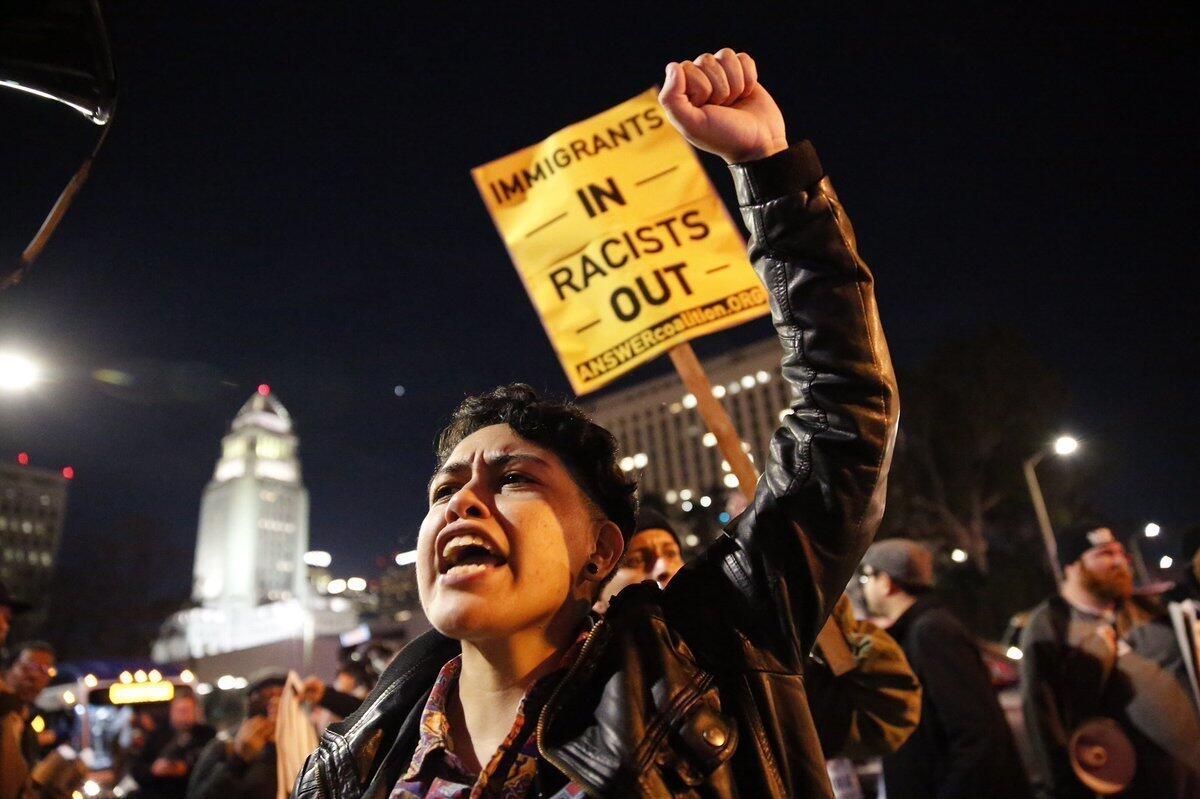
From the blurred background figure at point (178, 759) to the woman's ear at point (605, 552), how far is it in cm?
791

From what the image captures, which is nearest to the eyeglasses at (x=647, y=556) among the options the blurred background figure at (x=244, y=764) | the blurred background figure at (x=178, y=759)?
the blurred background figure at (x=244, y=764)

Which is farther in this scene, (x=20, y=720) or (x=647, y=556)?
(x=20, y=720)

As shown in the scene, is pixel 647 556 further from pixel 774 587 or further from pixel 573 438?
pixel 774 587

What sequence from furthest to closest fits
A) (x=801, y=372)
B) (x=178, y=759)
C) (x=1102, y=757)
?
(x=178, y=759) → (x=1102, y=757) → (x=801, y=372)

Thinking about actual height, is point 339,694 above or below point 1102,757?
above

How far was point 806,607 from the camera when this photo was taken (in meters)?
1.61

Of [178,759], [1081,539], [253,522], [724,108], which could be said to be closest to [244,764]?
[178,759]

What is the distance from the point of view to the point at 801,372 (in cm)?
173

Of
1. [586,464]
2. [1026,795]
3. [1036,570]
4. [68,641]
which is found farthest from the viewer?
[68,641]

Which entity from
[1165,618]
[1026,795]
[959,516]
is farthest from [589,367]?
[959,516]

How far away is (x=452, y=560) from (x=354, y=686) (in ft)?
22.3

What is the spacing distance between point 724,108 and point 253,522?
425 feet

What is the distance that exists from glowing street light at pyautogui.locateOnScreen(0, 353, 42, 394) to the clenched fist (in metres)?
9.61

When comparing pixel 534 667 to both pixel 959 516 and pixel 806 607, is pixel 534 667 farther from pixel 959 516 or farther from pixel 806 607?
pixel 959 516
